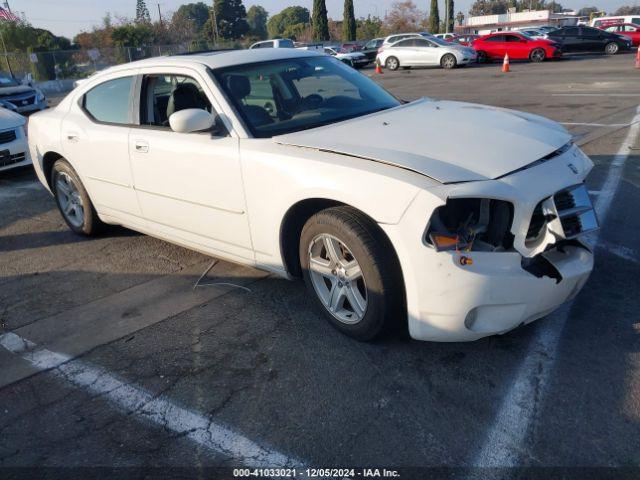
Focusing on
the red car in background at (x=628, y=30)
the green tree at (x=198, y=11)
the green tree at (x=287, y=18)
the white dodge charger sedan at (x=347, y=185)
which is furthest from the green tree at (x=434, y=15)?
the green tree at (x=198, y=11)

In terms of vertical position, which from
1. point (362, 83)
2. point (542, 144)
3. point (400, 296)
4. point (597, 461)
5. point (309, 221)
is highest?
point (362, 83)

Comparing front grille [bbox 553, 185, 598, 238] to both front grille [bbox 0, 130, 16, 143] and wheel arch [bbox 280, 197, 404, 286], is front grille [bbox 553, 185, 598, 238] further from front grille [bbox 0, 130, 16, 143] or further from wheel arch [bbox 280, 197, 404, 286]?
front grille [bbox 0, 130, 16, 143]

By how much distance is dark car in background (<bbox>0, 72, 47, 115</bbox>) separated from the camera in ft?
47.3

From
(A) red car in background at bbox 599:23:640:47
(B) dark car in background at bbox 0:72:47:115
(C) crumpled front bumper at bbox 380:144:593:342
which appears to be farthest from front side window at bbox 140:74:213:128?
(A) red car in background at bbox 599:23:640:47

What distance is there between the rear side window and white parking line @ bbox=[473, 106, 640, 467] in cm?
345

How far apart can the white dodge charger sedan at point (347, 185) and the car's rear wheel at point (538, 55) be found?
24680 millimetres

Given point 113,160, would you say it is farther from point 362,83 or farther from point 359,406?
point 359,406

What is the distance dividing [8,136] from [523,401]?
8423mm

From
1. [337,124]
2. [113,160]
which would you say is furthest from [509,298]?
[113,160]

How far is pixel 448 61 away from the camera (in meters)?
26.2

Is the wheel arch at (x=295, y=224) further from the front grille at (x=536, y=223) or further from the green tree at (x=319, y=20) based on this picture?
the green tree at (x=319, y=20)

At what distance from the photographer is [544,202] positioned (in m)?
2.91

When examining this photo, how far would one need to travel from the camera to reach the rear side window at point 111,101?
4535 mm

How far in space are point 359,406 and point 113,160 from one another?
2987 millimetres
